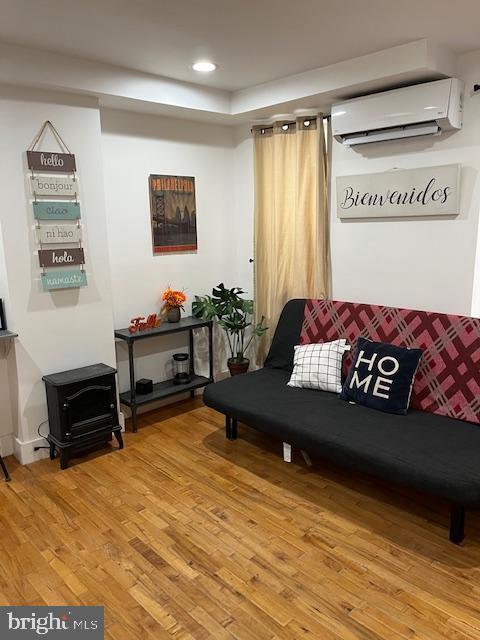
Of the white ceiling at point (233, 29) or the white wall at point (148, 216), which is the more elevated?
the white ceiling at point (233, 29)

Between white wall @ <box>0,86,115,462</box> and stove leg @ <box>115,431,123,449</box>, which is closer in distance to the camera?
white wall @ <box>0,86,115,462</box>

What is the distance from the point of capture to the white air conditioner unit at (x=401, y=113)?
2822 millimetres

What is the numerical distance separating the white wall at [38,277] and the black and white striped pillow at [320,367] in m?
1.32

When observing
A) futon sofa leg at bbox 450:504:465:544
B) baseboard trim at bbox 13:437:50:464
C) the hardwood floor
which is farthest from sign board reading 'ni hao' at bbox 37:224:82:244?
futon sofa leg at bbox 450:504:465:544

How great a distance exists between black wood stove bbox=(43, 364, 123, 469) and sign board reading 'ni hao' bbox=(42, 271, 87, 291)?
1.83 ft

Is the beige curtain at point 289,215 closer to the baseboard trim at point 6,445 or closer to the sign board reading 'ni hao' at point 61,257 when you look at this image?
the sign board reading 'ni hao' at point 61,257

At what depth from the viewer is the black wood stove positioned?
3.07 meters

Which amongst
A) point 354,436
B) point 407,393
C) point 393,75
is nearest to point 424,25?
point 393,75

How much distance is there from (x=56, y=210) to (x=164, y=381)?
164 centimetres

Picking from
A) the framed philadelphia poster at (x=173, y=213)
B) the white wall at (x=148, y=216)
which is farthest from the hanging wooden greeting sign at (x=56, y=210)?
the framed philadelphia poster at (x=173, y=213)

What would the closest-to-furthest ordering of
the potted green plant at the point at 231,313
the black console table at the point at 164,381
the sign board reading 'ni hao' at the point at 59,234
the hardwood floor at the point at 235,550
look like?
1. the hardwood floor at the point at 235,550
2. the sign board reading 'ni hao' at the point at 59,234
3. the black console table at the point at 164,381
4. the potted green plant at the point at 231,313

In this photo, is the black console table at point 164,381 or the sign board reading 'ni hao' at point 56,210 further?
the black console table at point 164,381

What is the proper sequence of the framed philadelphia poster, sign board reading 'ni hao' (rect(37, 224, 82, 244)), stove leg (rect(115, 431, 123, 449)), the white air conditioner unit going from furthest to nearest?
the framed philadelphia poster < stove leg (rect(115, 431, 123, 449)) < sign board reading 'ni hao' (rect(37, 224, 82, 244)) < the white air conditioner unit

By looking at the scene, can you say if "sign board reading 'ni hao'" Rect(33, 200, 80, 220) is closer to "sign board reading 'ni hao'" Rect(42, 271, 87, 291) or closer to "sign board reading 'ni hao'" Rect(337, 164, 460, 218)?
"sign board reading 'ni hao'" Rect(42, 271, 87, 291)
